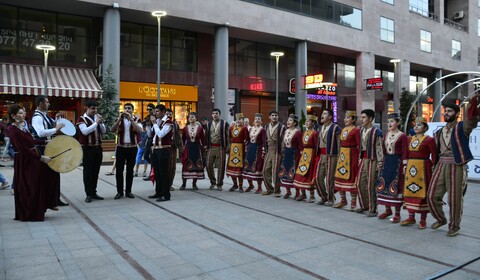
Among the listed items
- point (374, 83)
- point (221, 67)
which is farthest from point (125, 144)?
point (374, 83)

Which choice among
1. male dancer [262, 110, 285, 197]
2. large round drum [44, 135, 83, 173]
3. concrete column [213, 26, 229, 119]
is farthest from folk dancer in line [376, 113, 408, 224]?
concrete column [213, 26, 229, 119]

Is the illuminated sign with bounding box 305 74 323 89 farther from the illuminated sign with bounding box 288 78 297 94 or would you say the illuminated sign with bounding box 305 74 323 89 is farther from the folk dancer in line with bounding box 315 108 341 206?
the folk dancer in line with bounding box 315 108 341 206

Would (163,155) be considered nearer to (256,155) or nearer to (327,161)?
(256,155)

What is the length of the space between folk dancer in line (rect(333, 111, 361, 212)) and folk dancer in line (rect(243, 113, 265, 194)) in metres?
2.49

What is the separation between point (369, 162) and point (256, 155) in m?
3.36

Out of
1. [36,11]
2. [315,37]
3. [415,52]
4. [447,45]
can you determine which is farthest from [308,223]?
[447,45]

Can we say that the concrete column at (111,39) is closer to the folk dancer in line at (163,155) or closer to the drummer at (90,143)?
the drummer at (90,143)

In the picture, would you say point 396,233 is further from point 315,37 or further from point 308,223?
point 315,37

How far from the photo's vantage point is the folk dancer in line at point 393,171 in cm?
709

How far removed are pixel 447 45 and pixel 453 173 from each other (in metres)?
44.6

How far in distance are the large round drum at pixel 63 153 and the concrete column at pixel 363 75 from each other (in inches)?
1217

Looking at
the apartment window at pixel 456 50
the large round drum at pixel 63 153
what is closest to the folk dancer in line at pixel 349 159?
the large round drum at pixel 63 153

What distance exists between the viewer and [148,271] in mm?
4473

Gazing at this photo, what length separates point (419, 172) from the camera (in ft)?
22.2
